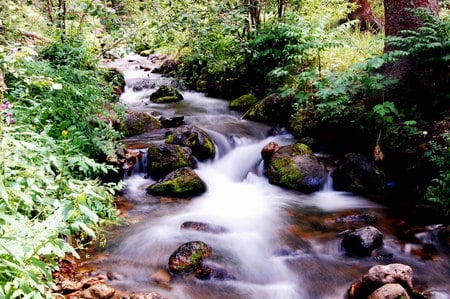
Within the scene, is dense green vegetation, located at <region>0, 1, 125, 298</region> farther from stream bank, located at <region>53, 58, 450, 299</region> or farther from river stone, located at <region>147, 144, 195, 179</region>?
river stone, located at <region>147, 144, 195, 179</region>

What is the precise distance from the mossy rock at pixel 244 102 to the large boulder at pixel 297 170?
3738 mm

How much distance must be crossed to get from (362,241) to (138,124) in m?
5.68

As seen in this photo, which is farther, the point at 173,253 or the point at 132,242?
the point at 132,242

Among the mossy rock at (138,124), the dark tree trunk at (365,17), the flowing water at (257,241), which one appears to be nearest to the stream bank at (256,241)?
the flowing water at (257,241)

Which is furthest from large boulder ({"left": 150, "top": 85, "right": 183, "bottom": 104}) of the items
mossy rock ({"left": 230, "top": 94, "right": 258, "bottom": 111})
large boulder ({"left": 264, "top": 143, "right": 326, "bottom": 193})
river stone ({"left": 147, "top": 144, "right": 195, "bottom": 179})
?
large boulder ({"left": 264, "top": 143, "right": 326, "bottom": 193})

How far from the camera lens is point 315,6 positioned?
10297mm

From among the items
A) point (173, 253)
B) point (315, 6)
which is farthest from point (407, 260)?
point (315, 6)

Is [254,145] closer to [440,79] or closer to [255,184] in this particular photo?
[255,184]

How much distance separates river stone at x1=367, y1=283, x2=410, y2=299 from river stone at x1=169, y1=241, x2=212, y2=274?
1.82 m

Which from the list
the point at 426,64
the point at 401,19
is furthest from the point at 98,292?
the point at 401,19

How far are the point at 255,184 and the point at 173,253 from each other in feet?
9.56

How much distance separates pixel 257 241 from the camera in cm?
498

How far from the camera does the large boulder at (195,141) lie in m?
7.39

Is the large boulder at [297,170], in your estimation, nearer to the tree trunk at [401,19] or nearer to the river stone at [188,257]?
the tree trunk at [401,19]
